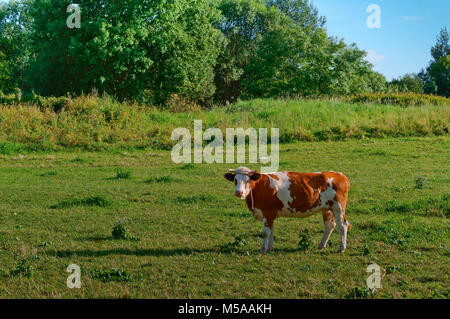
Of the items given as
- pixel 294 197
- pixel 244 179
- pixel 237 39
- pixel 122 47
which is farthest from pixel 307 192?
pixel 237 39

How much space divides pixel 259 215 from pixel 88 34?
85.2ft

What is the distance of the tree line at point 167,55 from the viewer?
3061 cm

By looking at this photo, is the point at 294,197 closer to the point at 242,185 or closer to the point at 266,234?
the point at 266,234

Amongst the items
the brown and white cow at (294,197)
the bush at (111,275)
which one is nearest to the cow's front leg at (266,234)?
the brown and white cow at (294,197)

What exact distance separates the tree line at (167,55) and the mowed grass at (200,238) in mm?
16132

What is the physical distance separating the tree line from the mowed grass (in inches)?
635

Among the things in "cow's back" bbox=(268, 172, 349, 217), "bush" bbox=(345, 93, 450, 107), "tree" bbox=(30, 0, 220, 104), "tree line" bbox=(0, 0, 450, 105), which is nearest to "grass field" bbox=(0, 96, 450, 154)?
"bush" bbox=(345, 93, 450, 107)

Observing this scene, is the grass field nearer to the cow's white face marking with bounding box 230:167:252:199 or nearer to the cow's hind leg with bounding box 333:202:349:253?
the cow's white face marking with bounding box 230:167:252:199

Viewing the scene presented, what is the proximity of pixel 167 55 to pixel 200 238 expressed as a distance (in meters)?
26.9

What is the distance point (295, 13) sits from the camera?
64.4 metres

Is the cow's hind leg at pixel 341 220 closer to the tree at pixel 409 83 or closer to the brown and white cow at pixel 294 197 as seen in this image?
the brown and white cow at pixel 294 197

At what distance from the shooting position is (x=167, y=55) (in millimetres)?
34062

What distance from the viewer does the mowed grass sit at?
6.69 meters
